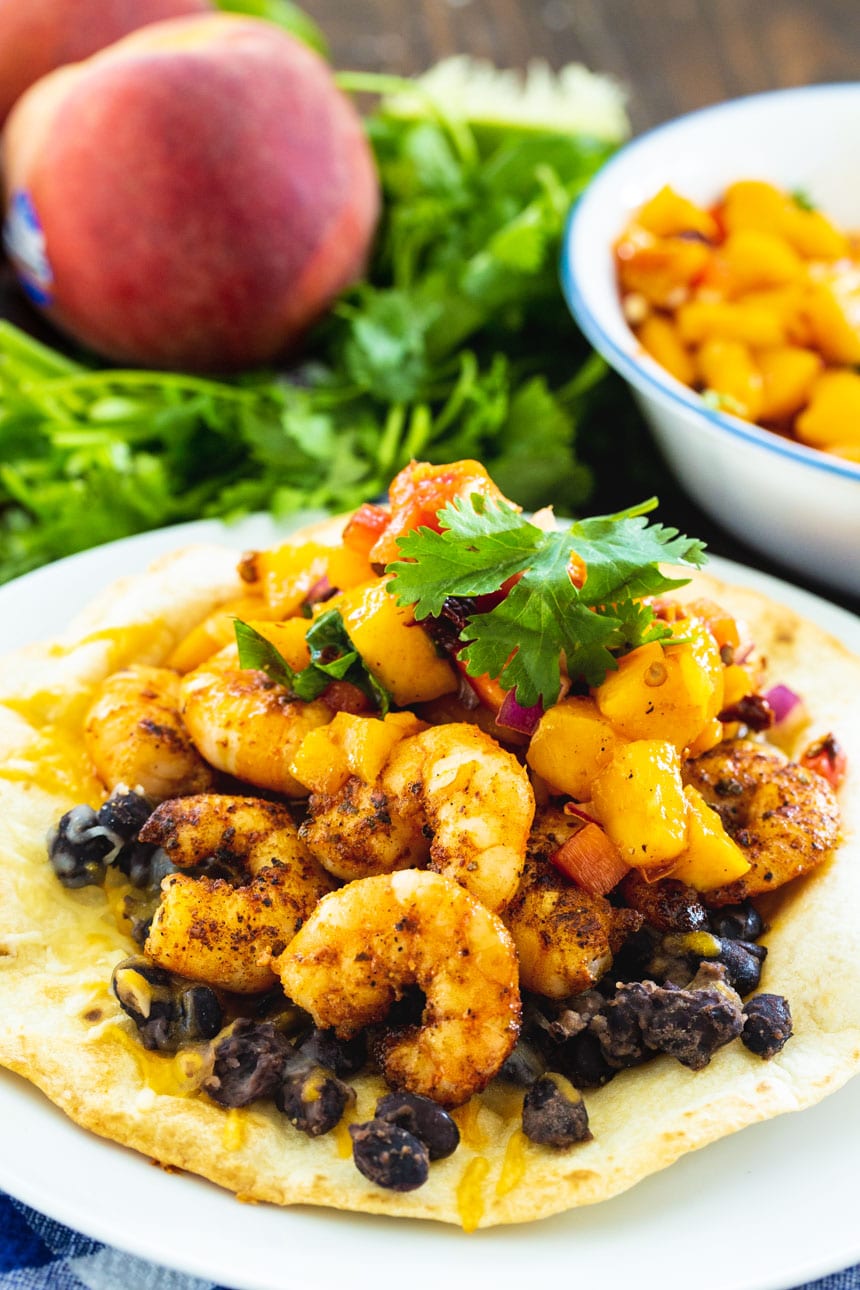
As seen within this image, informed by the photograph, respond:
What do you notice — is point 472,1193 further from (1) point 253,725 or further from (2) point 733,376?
(2) point 733,376

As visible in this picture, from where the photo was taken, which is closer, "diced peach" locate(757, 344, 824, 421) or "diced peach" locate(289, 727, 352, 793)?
"diced peach" locate(289, 727, 352, 793)

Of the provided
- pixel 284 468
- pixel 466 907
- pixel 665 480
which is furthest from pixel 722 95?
pixel 466 907

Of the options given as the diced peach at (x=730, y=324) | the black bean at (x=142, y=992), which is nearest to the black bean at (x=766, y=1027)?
the black bean at (x=142, y=992)

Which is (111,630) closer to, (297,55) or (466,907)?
(466,907)

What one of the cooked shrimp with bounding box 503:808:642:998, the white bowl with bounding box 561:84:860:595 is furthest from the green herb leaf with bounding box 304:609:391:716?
the white bowl with bounding box 561:84:860:595

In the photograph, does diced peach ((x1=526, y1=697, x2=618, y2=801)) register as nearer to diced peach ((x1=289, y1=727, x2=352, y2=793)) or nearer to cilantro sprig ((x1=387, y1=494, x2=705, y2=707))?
cilantro sprig ((x1=387, y1=494, x2=705, y2=707))
